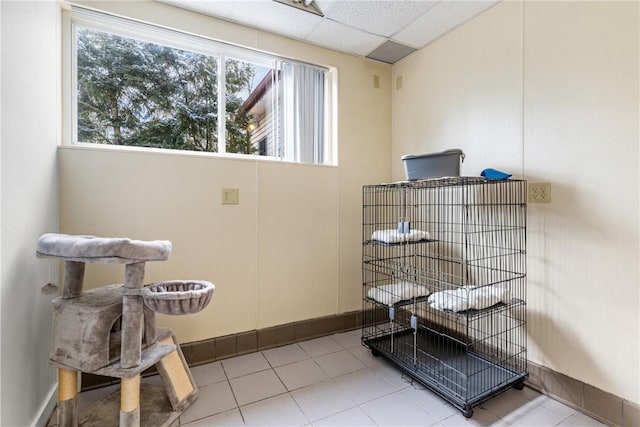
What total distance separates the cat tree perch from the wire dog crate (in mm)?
1442

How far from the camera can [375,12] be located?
7.16 feet

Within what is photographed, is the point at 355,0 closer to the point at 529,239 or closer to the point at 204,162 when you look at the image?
the point at 204,162

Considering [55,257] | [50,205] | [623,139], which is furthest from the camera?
[50,205]

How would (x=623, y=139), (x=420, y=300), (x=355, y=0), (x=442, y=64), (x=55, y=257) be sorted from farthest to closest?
(x=442, y=64), (x=420, y=300), (x=355, y=0), (x=623, y=139), (x=55, y=257)

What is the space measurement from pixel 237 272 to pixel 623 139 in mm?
2509

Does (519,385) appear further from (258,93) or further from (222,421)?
(258,93)

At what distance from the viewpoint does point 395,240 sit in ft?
7.16

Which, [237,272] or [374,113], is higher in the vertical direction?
[374,113]

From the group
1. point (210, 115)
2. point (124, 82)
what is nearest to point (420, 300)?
point (210, 115)

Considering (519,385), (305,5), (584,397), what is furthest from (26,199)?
(584,397)

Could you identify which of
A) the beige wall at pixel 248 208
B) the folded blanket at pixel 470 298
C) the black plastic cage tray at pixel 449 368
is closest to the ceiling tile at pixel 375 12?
the beige wall at pixel 248 208

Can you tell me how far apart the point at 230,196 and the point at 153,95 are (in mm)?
923

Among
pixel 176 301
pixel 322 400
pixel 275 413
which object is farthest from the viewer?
pixel 322 400

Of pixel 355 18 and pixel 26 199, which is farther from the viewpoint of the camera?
pixel 355 18
